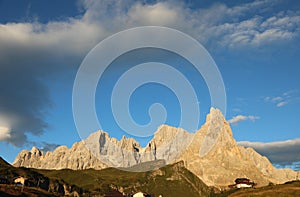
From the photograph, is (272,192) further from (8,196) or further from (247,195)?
(8,196)

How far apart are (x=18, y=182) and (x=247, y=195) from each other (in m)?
111

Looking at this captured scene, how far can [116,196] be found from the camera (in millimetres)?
194250

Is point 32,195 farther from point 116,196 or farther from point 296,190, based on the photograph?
point 296,190

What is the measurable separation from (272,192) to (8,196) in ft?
376

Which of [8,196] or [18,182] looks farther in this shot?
[18,182]

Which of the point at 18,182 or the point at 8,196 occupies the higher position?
the point at 18,182

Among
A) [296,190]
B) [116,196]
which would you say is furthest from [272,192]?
[116,196]

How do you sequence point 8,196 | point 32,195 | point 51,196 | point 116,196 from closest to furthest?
point 8,196 < point 32,195 < point 51,196 < point 116,196

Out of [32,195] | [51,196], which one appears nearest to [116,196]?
[51,196]

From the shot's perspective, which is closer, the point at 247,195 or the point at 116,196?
the point at 247,195

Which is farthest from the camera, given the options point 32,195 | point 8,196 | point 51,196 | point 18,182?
point 18,182

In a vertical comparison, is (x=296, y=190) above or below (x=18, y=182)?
below

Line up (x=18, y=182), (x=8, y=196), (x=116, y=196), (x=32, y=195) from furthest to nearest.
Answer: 1. (x=116, y=196)
2. (x=18, y=182)
3. (x=32, y=195)
4. (x=8, y=196)

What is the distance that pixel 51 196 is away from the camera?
158 metres
